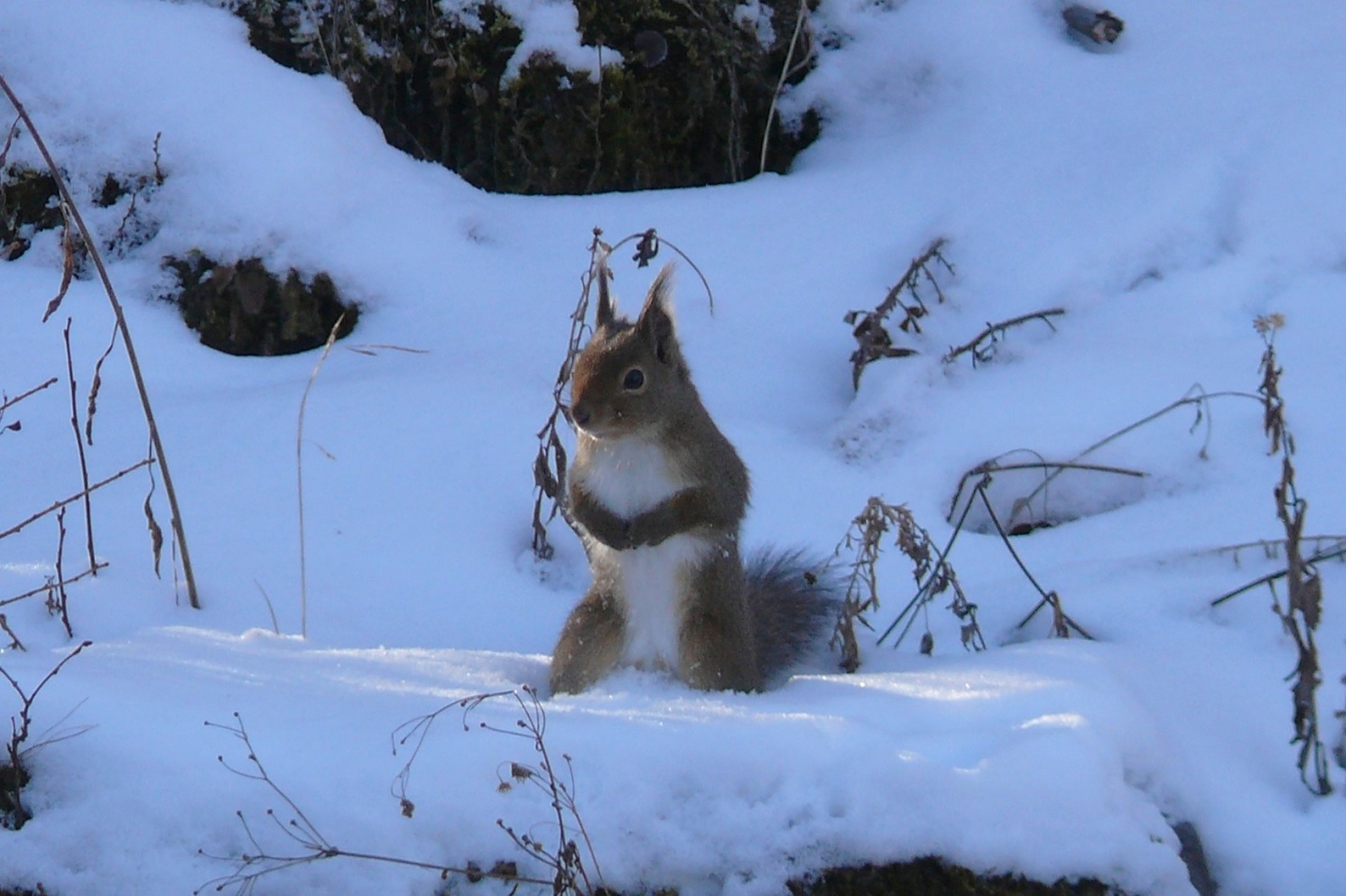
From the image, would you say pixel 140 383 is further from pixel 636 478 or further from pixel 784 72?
pixel 784 72

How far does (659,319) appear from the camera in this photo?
2613 millimetres

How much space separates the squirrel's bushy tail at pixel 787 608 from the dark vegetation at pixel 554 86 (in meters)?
2.31

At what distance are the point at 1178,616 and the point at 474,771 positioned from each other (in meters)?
1.66

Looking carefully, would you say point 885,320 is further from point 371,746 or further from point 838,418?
point 371,746

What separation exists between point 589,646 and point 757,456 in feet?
3.86

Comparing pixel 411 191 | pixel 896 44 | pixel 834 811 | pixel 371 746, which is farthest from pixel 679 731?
pixel 896 44

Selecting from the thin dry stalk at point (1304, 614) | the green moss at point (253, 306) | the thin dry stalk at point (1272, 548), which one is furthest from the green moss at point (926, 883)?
the green moss at point (253, 306)

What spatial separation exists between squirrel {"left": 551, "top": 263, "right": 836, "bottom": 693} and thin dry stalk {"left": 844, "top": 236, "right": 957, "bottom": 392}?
1.35 metres

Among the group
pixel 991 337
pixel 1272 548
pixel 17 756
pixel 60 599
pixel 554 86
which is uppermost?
pixel 554 86

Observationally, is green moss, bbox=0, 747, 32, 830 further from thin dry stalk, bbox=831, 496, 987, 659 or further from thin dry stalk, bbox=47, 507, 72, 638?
thin dry stalk, bbox=831, 496, 987, 659

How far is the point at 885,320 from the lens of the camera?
14.0 feet

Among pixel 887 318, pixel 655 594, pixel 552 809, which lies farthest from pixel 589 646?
pixel 887 318

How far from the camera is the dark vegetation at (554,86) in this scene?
16.1 ft

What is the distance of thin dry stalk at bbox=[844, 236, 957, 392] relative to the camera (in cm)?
394
